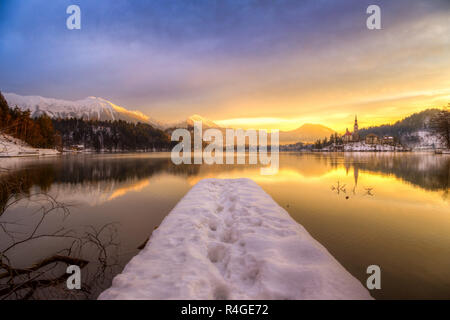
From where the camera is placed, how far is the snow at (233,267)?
380 centimetres

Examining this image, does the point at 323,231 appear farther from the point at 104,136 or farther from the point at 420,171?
the point at 104,136

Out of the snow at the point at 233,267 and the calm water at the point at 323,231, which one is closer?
the snow at the point at 233,267

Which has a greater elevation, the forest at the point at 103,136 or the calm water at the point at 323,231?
the forest at the point at 103,136

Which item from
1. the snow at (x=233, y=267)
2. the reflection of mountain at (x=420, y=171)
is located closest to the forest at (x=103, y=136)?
the snow at (x=233, y=267)

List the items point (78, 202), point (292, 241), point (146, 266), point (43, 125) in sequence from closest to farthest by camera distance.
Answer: point (146, 266) < point (292, 241) < point (78, 202) < point (43, 125)

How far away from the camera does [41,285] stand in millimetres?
4723

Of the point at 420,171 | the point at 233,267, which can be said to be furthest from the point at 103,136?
the point at 233,267

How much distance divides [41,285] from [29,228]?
6031 mm

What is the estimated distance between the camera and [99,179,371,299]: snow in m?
3.80

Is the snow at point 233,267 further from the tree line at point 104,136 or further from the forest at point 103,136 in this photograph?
the tree line at point 104,136

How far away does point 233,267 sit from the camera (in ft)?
16.0

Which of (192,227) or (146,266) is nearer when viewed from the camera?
(146,266)
